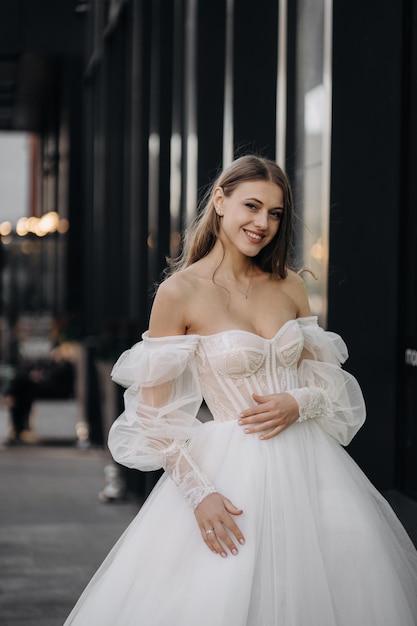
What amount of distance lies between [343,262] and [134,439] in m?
1.75

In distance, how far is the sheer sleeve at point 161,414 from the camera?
2.71 metres

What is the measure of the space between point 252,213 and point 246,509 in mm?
769

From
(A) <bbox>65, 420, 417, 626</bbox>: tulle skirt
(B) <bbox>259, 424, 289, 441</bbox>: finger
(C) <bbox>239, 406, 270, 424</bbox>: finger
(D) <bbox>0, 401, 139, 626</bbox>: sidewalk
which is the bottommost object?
(D) <bbox>0, 401, 139, 626</bbox>: sidewalk

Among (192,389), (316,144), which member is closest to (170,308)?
(192,389)

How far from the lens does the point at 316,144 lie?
16.2 ft

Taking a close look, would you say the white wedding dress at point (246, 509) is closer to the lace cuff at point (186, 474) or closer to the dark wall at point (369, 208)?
the lace cuff at point (186, 474)

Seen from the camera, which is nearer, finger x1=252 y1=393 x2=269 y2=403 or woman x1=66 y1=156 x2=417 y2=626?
woman x1=66 y1=156 x2=417 y2=626

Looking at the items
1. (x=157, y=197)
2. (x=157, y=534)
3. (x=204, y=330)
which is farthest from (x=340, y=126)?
(x=157, y=197)

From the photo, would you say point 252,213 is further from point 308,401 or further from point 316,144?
point 316,144

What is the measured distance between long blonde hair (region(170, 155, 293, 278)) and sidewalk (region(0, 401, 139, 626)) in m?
2.59

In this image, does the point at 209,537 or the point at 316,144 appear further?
the point at 316,144

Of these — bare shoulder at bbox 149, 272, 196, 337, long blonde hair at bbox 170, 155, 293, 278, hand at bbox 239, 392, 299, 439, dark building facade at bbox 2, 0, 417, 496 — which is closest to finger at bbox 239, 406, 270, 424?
hand at bbox 239, 392, 299, 439

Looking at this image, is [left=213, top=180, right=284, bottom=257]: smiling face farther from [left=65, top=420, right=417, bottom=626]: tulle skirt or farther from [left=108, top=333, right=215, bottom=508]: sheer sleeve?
[left=65, top=420, right=417, bottom=626]: tulle skirt

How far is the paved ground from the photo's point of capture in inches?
204
